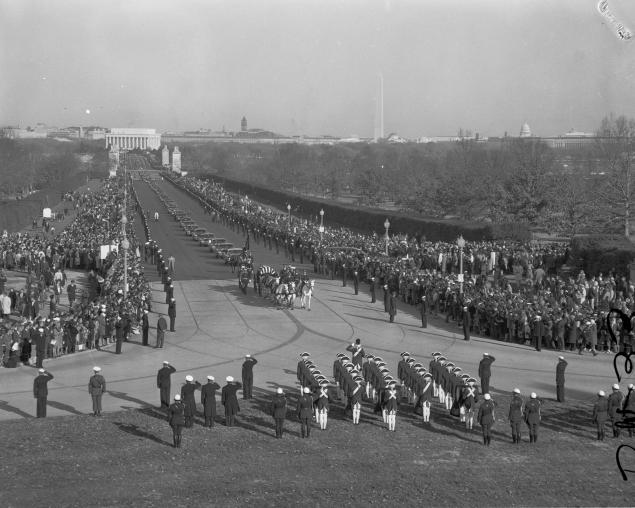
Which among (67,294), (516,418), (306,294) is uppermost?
(306,294)

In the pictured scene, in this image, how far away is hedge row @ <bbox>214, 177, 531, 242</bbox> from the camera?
5425 centimetres

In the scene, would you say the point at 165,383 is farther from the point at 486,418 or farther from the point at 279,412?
the point at 486,418

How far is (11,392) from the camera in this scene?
2397 centimetres

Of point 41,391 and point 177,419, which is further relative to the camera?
point 41,391

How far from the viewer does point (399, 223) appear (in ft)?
220

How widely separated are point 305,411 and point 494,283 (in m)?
20.7

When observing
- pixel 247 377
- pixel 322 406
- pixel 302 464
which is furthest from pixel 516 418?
pixel 247 377

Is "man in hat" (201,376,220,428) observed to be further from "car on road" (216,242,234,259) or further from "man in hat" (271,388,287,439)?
"car on road" (216,242,234,259)

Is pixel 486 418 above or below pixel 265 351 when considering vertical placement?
above

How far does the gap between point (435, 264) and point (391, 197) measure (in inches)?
2141

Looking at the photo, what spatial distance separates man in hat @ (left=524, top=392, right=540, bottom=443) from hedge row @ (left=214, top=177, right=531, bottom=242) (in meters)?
34.2

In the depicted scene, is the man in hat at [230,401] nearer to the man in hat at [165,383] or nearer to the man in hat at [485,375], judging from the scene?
the man in hat at [165,383]

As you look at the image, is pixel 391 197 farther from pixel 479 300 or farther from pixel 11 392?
pixel 11 392

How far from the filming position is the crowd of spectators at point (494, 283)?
29.8 meters
